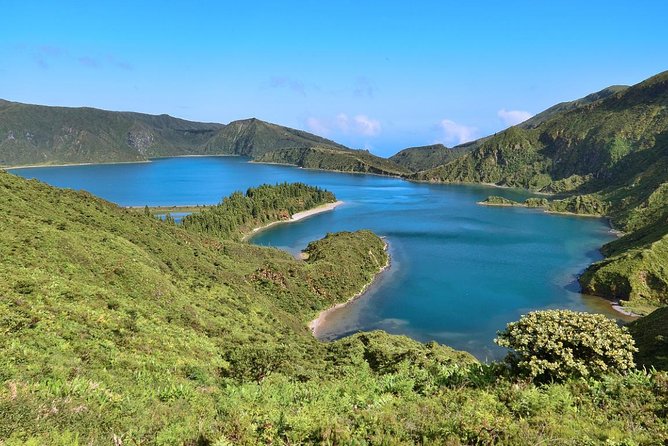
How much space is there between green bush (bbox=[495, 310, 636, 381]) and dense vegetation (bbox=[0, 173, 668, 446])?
2.98 feet

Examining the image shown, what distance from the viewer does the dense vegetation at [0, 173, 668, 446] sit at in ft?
47.2

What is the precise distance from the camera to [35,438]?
1347 cm

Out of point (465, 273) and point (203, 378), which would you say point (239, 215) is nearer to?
point (465, 273)

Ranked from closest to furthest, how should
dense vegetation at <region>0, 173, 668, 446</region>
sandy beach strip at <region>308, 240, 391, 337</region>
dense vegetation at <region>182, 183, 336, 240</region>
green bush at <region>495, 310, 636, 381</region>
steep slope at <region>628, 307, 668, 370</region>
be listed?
1. dense vegetation at <region>0, 173, 668, 446</region>
2. green bush at <region>495, 310, 636, 381</region>
3. steep slope at <region>628, 307, 668, 370</region>
4. sandy beach strip at <region>308, 240, 391, 337</region>
5. dense vegetation at <region>182, 183, 336, 240</region>

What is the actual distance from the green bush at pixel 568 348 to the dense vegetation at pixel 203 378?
2.98 feet

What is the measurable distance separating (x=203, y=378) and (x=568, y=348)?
21.6m

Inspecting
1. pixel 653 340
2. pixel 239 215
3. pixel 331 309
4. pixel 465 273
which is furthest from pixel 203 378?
pixel 239 215

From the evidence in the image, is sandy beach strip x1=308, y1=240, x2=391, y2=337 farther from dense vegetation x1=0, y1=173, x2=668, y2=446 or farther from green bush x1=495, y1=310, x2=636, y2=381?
green bush x1=495, y1=310, x2=636, y2=381

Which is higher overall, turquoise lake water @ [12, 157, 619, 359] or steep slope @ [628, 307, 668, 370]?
steep slope @ [628, 307, 668, 370]

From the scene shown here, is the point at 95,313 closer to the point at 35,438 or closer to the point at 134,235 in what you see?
the point at 35,438

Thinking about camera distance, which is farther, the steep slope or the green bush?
the steep slope

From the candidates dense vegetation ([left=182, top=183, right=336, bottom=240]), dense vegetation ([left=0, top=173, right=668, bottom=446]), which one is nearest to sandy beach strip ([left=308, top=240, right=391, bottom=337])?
dense vegetation ([left=0, top=173, right=668, bottom=446])

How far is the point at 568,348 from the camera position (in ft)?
70.5

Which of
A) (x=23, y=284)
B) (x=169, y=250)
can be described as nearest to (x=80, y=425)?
(x=23, y=284)
